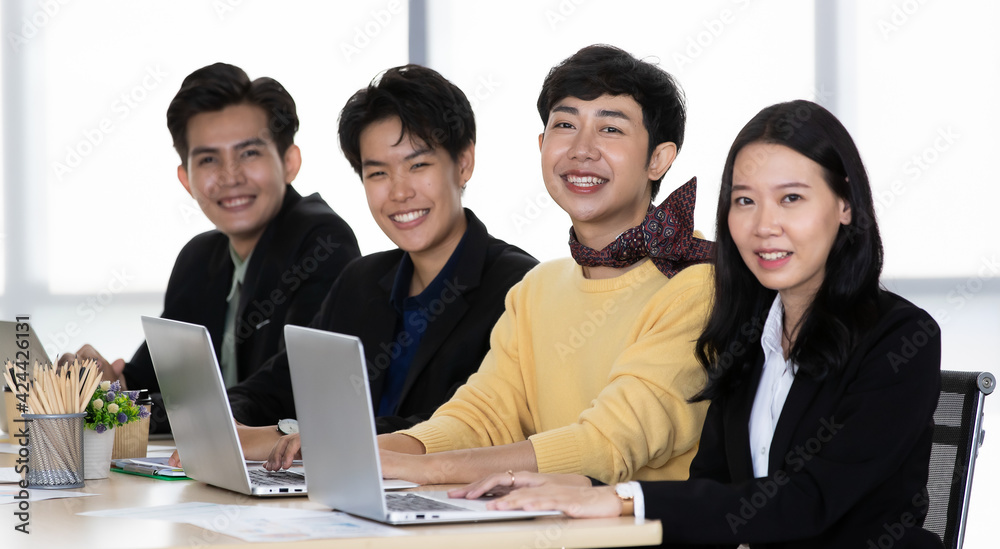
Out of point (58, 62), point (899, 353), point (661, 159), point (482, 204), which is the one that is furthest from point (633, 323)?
point (58, 62)

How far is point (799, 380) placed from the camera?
1427mm

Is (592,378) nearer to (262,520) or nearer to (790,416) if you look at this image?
(790,416)

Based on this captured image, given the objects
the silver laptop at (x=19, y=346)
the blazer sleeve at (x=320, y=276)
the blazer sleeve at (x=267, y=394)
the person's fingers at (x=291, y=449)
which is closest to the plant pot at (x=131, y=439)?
the silver laptop at (x=19, y=346)

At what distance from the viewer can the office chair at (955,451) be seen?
61.4 inches

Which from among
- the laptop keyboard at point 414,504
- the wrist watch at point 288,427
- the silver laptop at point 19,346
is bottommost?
the laptop keyboard at point 414,504

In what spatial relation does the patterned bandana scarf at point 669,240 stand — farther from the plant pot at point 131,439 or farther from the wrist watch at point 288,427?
the plant pot at point 131,439

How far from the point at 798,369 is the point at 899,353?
144 millimetres

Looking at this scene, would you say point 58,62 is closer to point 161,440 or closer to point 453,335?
point 161,440

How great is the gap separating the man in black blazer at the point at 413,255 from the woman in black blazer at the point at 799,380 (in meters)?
0.75

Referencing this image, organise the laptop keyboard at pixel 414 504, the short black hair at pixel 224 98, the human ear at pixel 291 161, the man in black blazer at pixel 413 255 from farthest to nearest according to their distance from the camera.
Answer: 1. the human ear at pixel 291 161
2. the short black hair at pixel 224 98
3. the man in black blazer at pixel 413 255
4. the laptop keyboard at pixel 414 504

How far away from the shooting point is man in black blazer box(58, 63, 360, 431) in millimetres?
2723

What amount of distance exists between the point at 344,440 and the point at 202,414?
41cm

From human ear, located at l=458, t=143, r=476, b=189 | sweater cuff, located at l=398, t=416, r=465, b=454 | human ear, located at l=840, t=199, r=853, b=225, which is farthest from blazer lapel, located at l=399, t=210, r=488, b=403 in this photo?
human ear, located at l=840, t=199, r=853, b=225

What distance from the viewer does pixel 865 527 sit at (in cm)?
135
